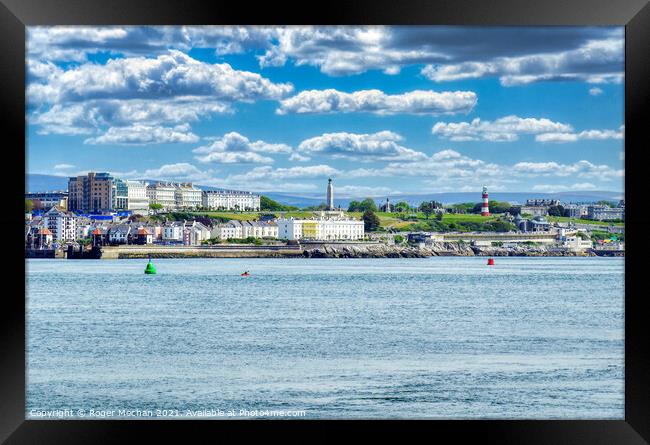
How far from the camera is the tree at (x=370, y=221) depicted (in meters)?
55.1

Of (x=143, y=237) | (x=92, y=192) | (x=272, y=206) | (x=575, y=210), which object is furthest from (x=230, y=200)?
(x=575, y=210)

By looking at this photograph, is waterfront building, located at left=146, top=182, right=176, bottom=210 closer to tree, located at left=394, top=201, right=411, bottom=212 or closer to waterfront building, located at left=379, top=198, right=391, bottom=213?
waterfront building, located at left=379, top=198, right=391, bottom=213

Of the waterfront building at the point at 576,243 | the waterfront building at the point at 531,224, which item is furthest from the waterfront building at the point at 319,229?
the waterfront building at the point at 576,243

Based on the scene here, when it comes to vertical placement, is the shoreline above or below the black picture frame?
below

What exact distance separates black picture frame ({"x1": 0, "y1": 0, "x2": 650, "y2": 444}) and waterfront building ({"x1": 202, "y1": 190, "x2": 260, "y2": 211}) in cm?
5354

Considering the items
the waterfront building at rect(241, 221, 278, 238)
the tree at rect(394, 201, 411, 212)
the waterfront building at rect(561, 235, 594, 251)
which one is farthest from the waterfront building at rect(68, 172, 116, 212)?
the waterfront building at rect(561, 235, 594, 251)

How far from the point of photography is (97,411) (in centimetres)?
1265

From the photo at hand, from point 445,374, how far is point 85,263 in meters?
36.7

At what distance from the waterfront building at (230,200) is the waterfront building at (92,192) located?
5781 mm

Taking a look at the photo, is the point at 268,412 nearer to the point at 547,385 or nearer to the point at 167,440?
the point at 547,385

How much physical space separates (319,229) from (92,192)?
1378 centimetres

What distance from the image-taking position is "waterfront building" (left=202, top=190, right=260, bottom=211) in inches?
2247

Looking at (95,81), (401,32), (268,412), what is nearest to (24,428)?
(268,412)
